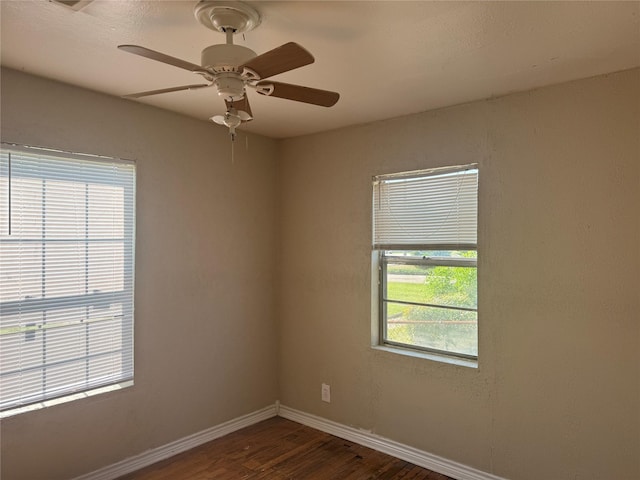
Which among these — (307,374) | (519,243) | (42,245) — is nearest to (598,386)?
(519,243)

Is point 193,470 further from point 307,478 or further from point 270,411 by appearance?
point 270,411

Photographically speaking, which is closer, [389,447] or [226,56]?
[226,56]

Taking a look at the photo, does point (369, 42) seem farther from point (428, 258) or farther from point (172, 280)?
point (172, 280)

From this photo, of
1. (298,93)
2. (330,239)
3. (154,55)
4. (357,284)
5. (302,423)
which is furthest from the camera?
(302,423)

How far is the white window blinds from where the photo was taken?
9.41 feet

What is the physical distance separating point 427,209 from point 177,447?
247 centimetres

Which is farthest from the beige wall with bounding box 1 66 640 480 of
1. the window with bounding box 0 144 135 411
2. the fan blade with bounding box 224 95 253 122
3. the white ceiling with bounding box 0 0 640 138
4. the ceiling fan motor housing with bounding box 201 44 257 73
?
the ceiling fan motor housing with bounding box 201 44 257 73

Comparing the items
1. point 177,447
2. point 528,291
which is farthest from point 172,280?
point 528,291

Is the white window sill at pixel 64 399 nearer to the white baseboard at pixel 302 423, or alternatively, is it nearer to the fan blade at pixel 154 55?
the white baseboard at pixel 302 423

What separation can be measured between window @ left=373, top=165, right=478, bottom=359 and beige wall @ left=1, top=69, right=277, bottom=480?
111 centimetres

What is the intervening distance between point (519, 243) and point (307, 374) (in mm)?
2049

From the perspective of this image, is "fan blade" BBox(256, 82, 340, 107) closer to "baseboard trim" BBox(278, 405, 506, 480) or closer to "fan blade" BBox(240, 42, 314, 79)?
"fan blade" BBox(240, 42, 314, 79)

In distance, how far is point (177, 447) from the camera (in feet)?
10.3

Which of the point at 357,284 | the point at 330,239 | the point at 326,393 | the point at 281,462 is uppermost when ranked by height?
the point at 330,239
